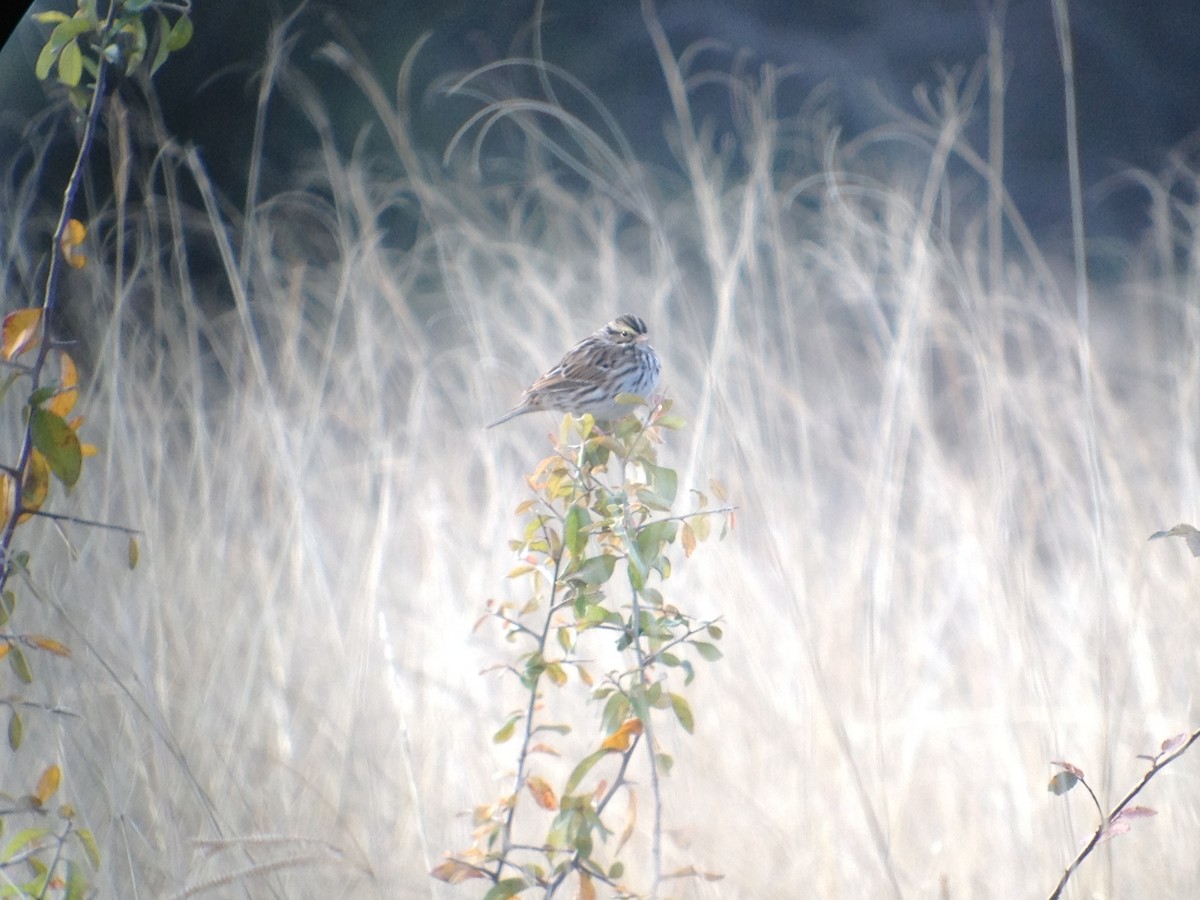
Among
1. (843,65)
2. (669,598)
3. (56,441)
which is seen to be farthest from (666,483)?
(843,65)

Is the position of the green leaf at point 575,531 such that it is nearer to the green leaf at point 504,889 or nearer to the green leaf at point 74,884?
the green leaf at point 504,889

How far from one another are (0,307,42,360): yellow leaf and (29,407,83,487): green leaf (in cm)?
9

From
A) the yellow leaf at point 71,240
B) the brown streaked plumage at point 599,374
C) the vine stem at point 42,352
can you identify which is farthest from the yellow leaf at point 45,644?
the brown streaked plumage at point 599,374

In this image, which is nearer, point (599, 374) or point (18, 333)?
point (18, 333)

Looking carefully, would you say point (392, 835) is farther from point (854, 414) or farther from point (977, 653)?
point (854, 414)

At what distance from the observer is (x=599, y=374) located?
4.86ft

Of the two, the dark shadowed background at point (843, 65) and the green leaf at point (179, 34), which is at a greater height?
the dark shadowed background at point (843, 65)

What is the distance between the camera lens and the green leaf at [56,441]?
0.80 metres

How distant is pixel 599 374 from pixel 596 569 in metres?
0.62

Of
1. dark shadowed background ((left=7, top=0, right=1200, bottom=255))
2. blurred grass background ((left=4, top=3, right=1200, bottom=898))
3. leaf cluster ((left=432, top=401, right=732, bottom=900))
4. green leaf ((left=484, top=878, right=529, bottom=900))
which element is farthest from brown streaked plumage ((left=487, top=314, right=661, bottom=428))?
dark shadowed background ((left=7, top=0, right=1200, bottom=255))

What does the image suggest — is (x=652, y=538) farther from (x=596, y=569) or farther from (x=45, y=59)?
(x=45, y=59)

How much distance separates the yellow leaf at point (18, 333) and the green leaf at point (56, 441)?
0.09 m

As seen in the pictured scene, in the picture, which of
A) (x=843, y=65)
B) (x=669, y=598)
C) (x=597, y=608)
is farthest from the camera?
(x=843, y=65)

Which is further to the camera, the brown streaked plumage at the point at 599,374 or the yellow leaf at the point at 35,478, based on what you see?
the brown streaked plumage at the point at 599,374
